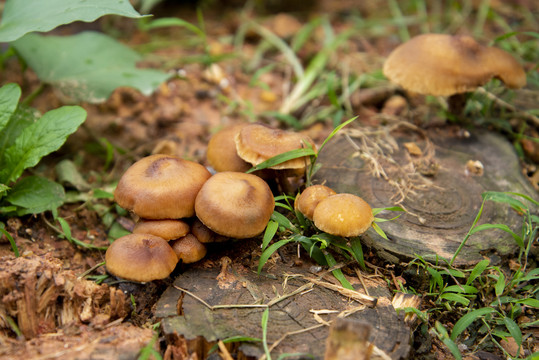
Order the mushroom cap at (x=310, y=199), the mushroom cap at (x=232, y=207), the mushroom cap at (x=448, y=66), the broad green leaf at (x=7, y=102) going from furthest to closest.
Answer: the mushroom cap at (x=448, y=66), the broad green leaf at (x=7, y=102), the mushroom cap at (x=310, y=199), the mushroom cap at (x=232, y=207)

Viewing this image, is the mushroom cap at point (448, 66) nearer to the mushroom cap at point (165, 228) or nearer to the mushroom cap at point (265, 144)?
the mushroom cap at point (265, 144)

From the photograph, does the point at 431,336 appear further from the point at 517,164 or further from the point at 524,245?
the point at 517,164

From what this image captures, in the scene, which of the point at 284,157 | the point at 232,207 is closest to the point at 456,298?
the point at 284,157

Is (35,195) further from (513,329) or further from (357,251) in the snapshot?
(513,329)

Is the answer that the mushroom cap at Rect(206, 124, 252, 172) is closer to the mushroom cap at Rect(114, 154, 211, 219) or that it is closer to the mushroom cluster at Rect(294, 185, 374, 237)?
the mushroom cap at Rect(114, 154, 211, 219)

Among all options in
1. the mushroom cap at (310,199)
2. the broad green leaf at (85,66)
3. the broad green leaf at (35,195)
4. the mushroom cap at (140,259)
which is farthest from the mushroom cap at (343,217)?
the broad green leaf at (85,66)

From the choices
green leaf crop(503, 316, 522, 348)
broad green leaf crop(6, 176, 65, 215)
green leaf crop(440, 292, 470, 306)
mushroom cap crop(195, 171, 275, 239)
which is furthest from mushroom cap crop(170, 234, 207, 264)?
green leaf crop(503, 316, 522, 348)
